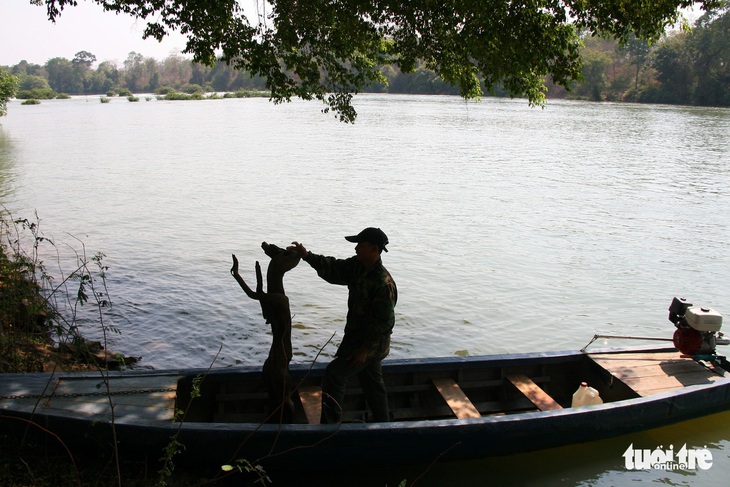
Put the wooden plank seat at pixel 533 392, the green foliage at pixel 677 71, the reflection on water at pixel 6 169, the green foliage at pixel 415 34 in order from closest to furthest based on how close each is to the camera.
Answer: the wooden plank seat at pixel 533 392
the green foliage at pixel 415 34
the reflection on water at pixel 6 169
the green foliage at pixel 677 71

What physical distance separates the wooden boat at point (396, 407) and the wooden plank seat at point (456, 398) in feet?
0.05

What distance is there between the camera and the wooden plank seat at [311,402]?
6010 mm

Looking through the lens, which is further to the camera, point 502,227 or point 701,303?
point 502,227

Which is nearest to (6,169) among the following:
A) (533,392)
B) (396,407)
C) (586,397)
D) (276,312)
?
(396,407)

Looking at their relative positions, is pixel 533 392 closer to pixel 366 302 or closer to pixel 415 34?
pixel 366 302

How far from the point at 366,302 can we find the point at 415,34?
6.46m

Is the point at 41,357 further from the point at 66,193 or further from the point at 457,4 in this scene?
the point at 66,193

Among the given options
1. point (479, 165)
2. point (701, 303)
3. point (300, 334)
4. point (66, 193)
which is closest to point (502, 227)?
point (701, 303)

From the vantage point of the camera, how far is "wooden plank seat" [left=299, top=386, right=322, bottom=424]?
6010 mm

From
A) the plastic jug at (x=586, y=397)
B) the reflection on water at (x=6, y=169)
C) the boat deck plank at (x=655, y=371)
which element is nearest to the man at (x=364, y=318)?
the plastic jug at (x=586, y=397)

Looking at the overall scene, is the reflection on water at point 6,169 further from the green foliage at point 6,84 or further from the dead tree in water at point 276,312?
the dead tree in water at point 276,312

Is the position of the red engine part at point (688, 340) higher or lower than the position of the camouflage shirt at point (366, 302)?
lower

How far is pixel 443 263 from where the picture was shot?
14188 millimetres

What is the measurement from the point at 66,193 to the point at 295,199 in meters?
7.93
